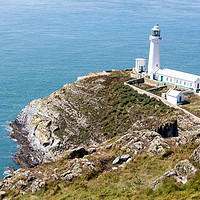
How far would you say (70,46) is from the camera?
10825cm

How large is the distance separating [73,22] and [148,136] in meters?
132

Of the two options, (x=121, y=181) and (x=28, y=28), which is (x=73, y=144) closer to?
(x=121, y=181)

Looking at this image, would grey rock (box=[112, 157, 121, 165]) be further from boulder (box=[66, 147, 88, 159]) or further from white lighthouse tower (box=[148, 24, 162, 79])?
white lighthouse tower (box=[148, 24, 162, 79])

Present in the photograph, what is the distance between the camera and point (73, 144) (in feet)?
141

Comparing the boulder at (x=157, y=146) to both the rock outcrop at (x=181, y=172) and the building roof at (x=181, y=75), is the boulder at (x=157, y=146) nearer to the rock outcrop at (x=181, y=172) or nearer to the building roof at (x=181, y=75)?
the rock outcrop at (x=181, y=172)

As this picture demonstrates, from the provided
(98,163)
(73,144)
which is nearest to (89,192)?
(98,163)

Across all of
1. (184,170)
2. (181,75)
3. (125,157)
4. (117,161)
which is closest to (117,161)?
(117,161)

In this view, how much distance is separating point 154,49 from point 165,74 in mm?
5294

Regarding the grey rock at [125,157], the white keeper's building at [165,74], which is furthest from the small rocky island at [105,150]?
the white keeper's building at [165,74]

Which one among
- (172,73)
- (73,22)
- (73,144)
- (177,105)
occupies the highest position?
(73,22)

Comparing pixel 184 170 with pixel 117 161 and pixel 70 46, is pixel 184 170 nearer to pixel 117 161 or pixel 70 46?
pixel 117 161

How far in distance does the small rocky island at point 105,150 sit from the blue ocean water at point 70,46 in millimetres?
8185

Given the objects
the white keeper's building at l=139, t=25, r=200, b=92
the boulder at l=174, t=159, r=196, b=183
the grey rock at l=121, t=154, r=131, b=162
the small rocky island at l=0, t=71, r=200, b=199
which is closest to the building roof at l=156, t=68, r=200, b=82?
the white keeper's building at l=139, t=25, r=200, b=92

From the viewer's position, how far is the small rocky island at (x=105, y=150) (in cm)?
1622
